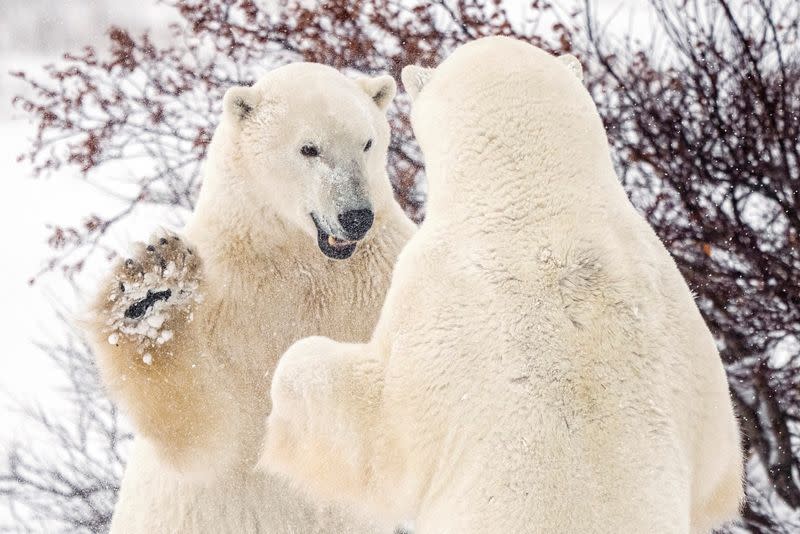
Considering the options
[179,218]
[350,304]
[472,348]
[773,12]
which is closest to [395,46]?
[773,12]

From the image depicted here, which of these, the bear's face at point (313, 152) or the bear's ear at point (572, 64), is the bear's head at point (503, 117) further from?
the bear's face at point (313, 152)

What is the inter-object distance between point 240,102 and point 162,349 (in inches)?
28.4

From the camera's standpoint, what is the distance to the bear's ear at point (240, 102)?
2955 mm

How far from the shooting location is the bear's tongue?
2.76 m

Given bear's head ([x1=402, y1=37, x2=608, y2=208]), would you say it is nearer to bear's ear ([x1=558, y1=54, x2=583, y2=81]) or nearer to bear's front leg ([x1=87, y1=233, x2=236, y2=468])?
bear's ear ([x1=558, y1=54, x2=583, y2=81])

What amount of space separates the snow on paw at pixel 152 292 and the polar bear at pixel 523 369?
790mm

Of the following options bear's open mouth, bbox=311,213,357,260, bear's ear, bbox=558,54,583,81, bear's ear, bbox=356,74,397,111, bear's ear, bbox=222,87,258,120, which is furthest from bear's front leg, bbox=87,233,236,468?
bear's ear, bbox=558,54,583,81

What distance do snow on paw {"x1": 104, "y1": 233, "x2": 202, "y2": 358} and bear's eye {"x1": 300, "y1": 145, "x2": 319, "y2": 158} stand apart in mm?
423

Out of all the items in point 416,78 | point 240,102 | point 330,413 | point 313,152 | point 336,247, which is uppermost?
point 240,102

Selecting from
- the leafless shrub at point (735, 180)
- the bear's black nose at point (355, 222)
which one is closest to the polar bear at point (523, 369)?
the bear's black nose at point (355, 222)

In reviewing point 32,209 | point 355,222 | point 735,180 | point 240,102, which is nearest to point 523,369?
point 355,222

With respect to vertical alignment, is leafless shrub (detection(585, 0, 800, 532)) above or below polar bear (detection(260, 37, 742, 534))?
above

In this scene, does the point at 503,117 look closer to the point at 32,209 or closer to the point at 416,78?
the point at 416,78

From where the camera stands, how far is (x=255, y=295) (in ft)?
9.57
